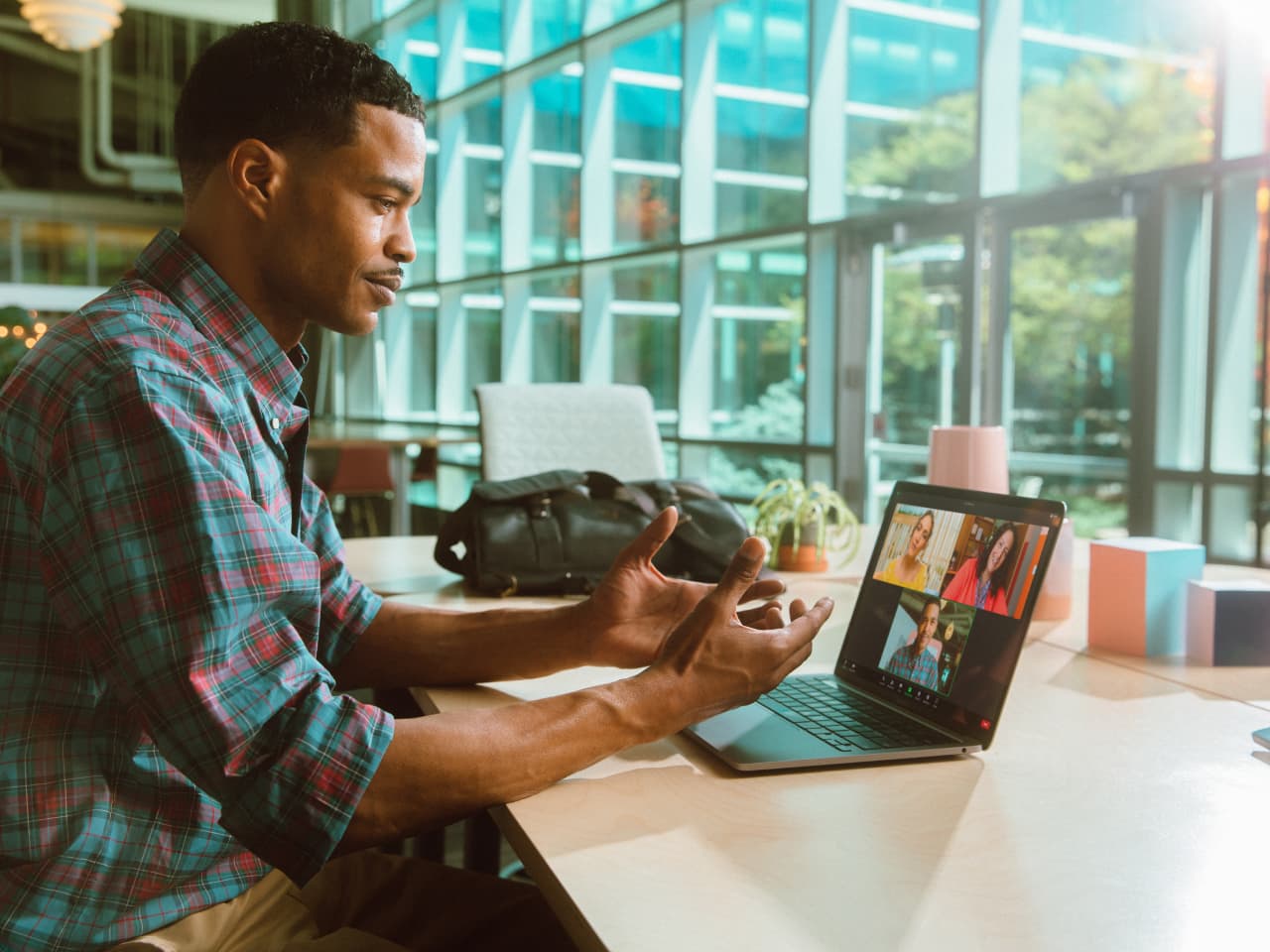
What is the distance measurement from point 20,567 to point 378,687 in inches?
20.1

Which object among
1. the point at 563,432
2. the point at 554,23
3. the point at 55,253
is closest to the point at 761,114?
the point at 554,23

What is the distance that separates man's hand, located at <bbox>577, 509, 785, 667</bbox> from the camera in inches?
51.2

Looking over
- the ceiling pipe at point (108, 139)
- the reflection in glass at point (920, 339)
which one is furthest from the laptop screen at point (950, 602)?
the ceiling pipe at point (108, 139)

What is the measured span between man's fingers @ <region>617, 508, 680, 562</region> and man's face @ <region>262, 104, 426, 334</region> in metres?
0.37

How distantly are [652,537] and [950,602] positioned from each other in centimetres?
32

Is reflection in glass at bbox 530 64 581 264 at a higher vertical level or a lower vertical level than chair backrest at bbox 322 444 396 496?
higher

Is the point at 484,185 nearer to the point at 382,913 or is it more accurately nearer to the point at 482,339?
the point at 482,339

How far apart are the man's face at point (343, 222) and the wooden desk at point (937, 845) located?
548 millimetres

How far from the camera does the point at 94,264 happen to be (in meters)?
13.8

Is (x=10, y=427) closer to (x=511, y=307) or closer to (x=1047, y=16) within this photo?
(x=1047, y=16)

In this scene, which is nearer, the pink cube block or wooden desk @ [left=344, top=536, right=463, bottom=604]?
the pink cube block

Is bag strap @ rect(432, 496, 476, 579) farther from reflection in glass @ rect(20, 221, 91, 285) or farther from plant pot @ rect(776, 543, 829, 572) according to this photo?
reflection in glass @ rect(20, 221, 91, 285)

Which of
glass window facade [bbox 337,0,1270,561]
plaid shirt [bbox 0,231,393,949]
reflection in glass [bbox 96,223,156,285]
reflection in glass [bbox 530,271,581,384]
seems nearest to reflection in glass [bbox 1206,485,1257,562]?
glass window facade [bbox 337,0,1270,561]

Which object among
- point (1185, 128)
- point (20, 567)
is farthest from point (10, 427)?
point (1185, 128)
